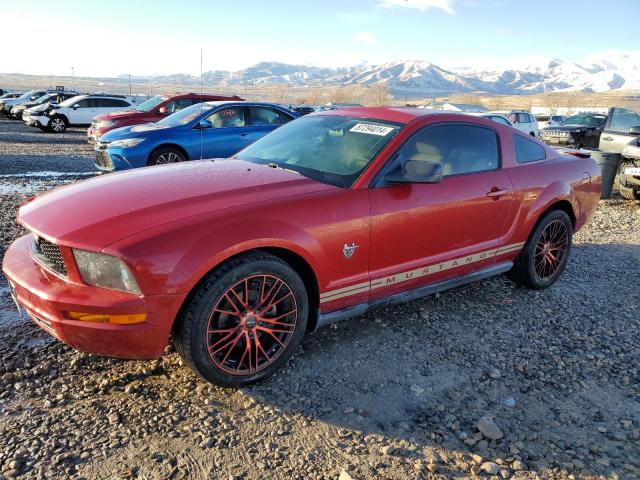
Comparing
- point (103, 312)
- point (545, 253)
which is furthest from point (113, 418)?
point (545, 253)

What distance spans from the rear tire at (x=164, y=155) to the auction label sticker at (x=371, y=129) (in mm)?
5709

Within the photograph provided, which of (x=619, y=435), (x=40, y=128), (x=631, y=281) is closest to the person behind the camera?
(x=619, y=435)

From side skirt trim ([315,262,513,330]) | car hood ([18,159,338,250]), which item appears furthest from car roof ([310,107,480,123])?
side skirt trim ([315,262,513,330])

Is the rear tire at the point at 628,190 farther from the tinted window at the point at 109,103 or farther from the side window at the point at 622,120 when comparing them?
the tinted window at the point at 109,103

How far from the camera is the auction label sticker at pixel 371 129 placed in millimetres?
3654

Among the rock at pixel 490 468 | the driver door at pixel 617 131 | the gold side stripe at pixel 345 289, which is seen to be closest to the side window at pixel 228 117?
the gold side stripe at pixel 345 289

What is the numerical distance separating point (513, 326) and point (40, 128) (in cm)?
2135

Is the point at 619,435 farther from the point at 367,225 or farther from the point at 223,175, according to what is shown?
the point at 223,175

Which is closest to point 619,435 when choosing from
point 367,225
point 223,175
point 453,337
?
point 453,337

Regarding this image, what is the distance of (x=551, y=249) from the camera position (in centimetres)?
472

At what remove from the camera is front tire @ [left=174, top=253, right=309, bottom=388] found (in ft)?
8.88

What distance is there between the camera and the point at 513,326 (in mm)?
3986

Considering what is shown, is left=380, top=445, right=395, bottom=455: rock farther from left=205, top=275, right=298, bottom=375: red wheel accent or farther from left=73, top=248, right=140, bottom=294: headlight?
left=73, top=248, right=140, bottom=294: headlight

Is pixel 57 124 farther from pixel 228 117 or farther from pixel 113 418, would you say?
pixel 113 418
